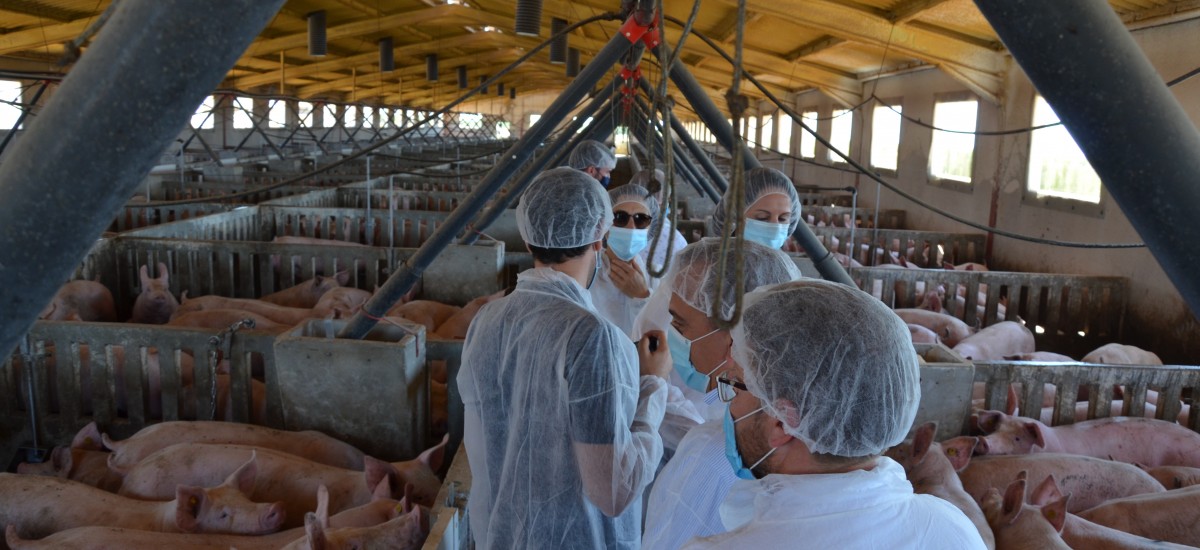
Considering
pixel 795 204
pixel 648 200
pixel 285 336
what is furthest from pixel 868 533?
pixel 648 200

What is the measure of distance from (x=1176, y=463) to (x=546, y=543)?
3.33 meters

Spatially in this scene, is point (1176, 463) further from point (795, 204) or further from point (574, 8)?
point (574, 8)

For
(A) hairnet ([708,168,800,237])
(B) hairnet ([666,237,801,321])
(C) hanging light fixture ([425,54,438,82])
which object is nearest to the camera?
(B) hairnet ([666,237,801,321])

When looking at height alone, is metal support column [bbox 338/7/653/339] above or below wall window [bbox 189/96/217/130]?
below

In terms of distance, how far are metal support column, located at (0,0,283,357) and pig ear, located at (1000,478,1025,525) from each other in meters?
2.66

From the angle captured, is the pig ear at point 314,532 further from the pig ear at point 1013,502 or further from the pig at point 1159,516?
the pig at point 1159,516

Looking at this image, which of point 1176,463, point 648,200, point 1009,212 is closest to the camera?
point 1176,463

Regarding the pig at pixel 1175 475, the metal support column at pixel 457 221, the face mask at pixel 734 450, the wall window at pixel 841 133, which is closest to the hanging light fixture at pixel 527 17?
the metal support column at pixel 457 221

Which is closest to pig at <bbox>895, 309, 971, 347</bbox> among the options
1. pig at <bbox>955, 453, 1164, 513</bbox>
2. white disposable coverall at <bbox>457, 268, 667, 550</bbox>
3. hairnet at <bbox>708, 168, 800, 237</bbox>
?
pig at <bbox>955, 453, 1164, 513</bbox>

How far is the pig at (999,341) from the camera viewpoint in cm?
552

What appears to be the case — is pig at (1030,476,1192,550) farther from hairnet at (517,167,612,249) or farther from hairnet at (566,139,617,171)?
hairnet at (566,139,617,171)

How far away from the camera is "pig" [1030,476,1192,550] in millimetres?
2674

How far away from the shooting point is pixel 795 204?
362 centimetres

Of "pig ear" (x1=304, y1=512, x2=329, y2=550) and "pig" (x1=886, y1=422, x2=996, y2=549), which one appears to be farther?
"pig" (x1=886, y1=422, x2=996, y2=549)
